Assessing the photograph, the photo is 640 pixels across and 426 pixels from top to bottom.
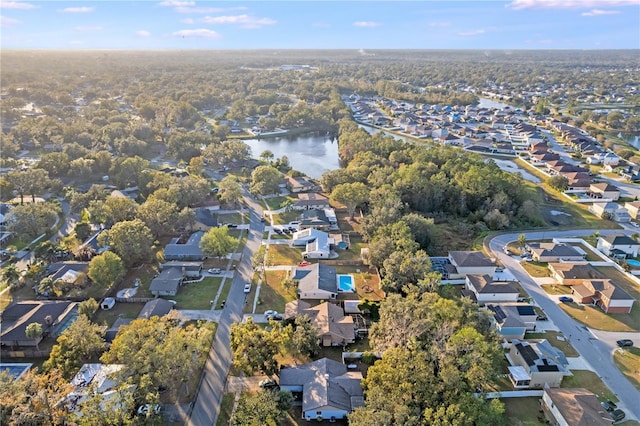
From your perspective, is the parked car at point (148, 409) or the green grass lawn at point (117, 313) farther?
the green grass lawn at point (117, 313)

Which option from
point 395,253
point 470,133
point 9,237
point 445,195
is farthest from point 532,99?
point 9,237

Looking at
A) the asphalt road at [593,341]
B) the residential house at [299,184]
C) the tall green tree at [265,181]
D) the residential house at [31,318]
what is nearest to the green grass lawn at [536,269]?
the asphalt road at [593,341]

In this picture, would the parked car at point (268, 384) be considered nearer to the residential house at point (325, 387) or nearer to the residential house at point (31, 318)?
the residential house at point (325, 387)

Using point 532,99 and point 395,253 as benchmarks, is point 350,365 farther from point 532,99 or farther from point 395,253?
point 532,99

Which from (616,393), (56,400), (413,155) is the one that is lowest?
(616,393)

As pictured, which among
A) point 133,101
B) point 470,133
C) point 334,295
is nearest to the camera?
point 334,295

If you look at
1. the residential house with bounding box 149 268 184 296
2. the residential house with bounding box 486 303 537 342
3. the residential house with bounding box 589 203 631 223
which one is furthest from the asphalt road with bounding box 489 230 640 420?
the residential house with bounding box 149 268 184 296
